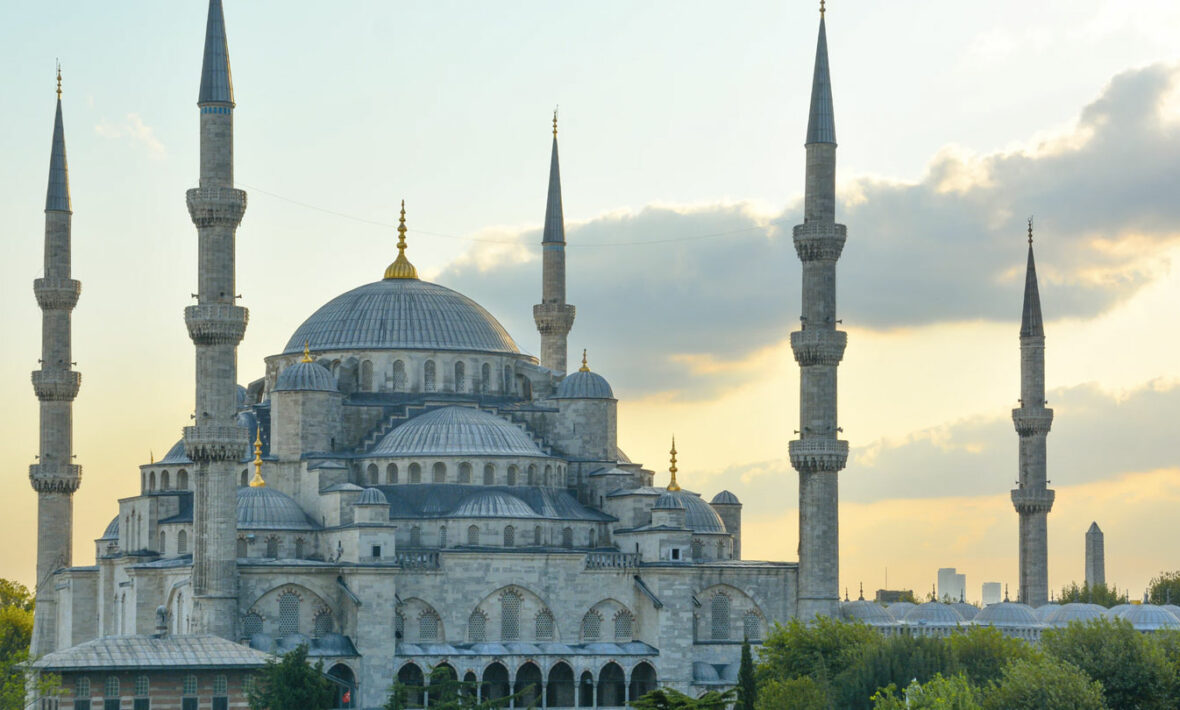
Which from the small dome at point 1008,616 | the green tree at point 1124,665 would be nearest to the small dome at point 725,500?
the small dome at point 1008,616

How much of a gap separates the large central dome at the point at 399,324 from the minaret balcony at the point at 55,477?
24.6ft

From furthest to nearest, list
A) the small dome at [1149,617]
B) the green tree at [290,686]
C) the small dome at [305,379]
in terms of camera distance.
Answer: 1. the small dome at [1149,617]
2. the small dome at [305,379]
3. the green tree at [290,686]

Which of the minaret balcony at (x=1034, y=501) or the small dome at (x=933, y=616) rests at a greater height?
the minaret balcony at (x=1034, y=501)

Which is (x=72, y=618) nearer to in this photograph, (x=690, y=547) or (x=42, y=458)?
(x=42, y=458)

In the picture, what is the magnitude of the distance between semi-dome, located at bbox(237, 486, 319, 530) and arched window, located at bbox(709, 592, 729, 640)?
37.4 feet

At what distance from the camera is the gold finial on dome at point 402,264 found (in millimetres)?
69812

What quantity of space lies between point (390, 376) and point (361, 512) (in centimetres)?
935

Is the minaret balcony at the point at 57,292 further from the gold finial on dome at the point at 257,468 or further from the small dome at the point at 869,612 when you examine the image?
the small dome at the point at 869,612

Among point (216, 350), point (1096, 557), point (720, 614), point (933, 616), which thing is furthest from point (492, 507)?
point (1096, 557)

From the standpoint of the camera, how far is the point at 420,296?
67625 millimetres

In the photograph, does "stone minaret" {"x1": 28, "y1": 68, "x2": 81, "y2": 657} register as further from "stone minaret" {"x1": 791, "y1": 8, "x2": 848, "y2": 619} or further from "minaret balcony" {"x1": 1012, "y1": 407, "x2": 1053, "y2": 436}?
"minaret balcony" {"x1": 1012, "y1": 407, "x2": 1053, "y2": 436}

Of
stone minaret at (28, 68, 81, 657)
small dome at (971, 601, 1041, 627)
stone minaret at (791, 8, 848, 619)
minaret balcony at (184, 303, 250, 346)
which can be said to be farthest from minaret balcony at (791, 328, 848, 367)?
stone minaret at (28, 68, 81, 657)

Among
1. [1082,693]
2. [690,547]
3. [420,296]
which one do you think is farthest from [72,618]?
[1082,693]

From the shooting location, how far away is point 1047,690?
3962cm
